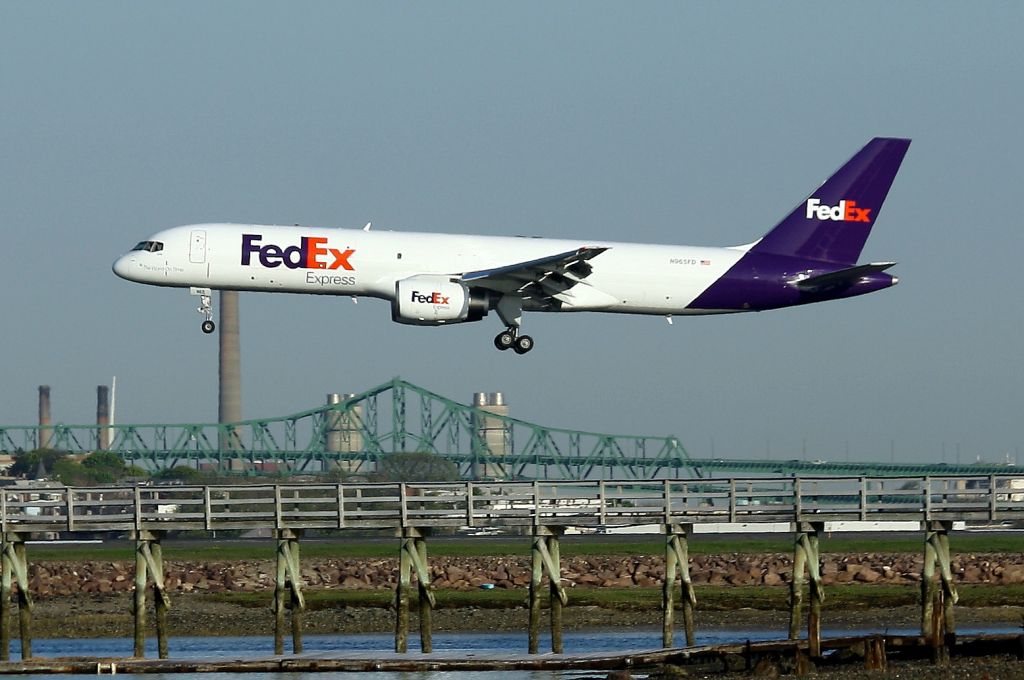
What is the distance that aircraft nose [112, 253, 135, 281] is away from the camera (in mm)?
59281

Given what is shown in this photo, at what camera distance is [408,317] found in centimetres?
5616

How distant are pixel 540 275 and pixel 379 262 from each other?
5160mm

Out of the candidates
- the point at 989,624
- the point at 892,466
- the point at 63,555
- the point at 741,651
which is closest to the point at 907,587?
the point at 989,624

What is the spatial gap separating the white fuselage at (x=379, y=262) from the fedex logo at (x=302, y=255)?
0.10 ft

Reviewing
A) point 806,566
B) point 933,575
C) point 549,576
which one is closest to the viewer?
point 933,575

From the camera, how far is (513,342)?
2320 inches

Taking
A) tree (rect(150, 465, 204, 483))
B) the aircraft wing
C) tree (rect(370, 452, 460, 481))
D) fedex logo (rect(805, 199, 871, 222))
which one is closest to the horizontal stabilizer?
fedex logo (rect(805, 199, 871, 222))

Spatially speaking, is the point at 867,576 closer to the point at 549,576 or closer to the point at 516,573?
the point at 516,573

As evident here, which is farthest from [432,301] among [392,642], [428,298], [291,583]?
[291,583]

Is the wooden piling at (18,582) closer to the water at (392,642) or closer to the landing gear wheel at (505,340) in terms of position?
the water at (392,642)

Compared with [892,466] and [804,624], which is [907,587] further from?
[892,466]

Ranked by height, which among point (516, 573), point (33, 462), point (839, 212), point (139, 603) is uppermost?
point (839, 212)

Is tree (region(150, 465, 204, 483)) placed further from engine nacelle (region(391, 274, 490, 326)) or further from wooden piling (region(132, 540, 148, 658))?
wooden piling (region(132, 540, 148, 658))

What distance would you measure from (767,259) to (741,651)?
27.2m
